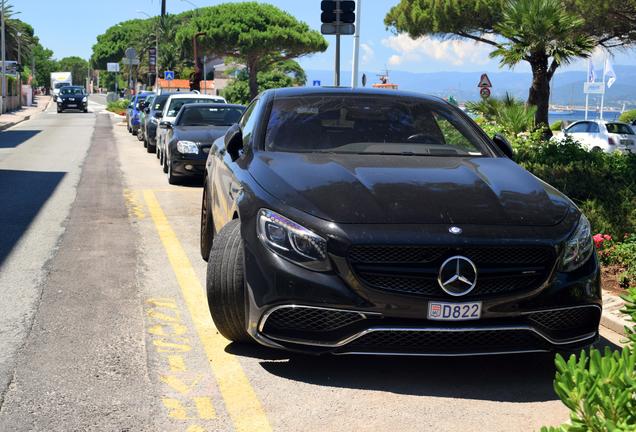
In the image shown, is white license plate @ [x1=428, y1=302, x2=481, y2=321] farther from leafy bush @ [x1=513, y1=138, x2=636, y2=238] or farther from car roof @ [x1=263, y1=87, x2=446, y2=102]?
leafy bush @ [x1=513, y1=138, x2=636, y2=238]

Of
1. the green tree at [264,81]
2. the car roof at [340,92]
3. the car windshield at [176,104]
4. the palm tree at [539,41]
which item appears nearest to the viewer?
the car roof at [340,92]

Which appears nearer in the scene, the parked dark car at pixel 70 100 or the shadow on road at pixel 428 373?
the shadow on road at pixel 428 373

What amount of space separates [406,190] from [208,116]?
10693 millimetres

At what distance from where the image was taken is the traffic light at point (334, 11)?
632 inches

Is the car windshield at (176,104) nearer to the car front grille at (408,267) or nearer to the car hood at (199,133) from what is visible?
the car hood at (199,133)

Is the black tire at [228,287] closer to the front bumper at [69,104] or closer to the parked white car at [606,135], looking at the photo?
the parked white car at [606,135]

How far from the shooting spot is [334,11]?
16.1 metres

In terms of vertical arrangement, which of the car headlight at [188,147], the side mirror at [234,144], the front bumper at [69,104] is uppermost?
the side mirror at [234,144]

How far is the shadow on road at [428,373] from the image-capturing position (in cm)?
430

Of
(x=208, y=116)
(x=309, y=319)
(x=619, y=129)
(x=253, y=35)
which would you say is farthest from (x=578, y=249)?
(x=253, y=35)

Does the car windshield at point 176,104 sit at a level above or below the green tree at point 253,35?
below

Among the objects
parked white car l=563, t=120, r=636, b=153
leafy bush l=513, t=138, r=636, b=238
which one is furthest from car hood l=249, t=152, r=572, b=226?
parked white car l=563, t=120, r=636, b=153

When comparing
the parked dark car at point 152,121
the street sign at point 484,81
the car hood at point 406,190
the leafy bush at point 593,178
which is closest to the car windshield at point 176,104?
the parked dark car at point 152,121

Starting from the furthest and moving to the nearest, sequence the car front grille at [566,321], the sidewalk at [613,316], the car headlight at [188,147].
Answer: the car headlight at [188,147], the sidewalk at [613,316], the car front grille at [566,321]
